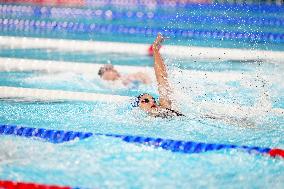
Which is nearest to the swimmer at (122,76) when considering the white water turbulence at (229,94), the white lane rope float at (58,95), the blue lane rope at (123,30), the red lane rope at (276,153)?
the white lane rope float at (58,95)

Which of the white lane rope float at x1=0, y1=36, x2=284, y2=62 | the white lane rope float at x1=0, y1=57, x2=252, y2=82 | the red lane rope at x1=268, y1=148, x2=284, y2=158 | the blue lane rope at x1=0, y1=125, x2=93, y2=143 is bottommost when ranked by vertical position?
the blue lane rope at x1=0, y1=125, x2=93, y2=143

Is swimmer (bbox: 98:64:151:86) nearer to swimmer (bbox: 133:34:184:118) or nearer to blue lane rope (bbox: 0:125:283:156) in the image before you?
swimmer (bbox: 133:34:184:118)

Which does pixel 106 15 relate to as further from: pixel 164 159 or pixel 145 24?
pixel 164 159

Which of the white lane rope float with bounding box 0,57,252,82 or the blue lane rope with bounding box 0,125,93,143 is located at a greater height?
the white lane rope float with bounding box 0,57,252,82

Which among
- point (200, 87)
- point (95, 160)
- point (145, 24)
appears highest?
point (145, 24)

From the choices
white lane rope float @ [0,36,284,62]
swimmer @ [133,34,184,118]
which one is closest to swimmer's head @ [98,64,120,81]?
swimmer @ [133,34,184,118]

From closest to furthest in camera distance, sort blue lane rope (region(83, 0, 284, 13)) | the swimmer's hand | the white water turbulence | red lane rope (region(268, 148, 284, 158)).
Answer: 1. red lane rope (region(268, 148, 284, 158))
2. the white water turbulence
3. the swimmer's hand
4. blue lane rope (region(83, 0, 284, 13))

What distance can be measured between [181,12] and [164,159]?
499 cm

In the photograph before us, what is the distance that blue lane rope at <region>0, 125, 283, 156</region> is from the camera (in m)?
3.75

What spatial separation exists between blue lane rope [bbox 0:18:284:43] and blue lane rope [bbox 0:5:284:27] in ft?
1.55

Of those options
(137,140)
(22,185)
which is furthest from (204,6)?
(22,185)

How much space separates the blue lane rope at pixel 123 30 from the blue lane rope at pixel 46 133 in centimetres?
333

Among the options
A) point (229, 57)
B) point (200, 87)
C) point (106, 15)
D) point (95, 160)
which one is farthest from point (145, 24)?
point (95, 160)

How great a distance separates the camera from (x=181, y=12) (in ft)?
26.8
